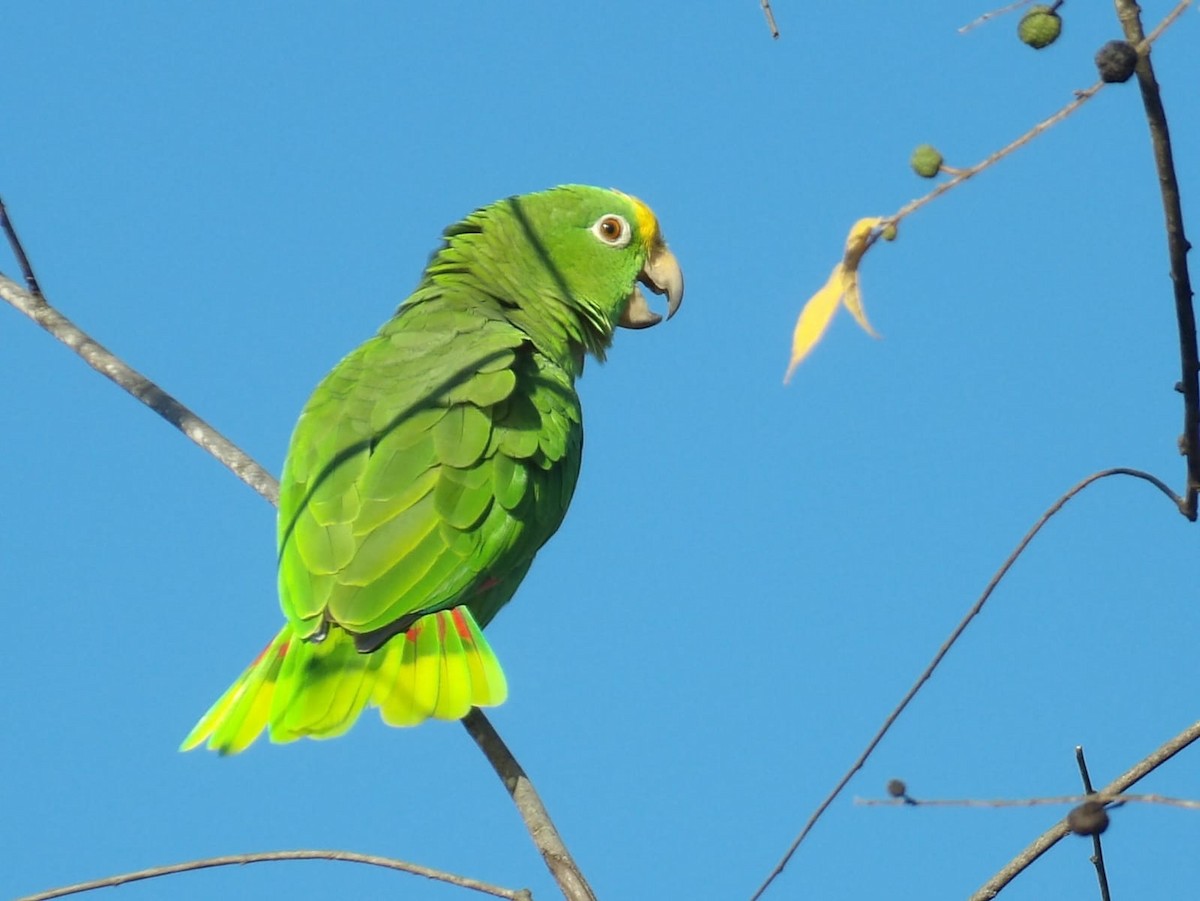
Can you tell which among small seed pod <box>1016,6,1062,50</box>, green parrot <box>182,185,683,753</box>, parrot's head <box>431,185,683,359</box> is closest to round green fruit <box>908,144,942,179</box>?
small seed pod <box>1016,6,1062,50</box>

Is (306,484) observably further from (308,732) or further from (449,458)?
(308,732)

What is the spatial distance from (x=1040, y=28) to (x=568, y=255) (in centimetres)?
302

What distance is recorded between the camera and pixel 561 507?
3.89 metres

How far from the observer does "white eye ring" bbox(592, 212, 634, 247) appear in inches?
187

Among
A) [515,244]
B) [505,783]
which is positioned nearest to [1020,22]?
[505,783]

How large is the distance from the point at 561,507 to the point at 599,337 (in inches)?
39.6

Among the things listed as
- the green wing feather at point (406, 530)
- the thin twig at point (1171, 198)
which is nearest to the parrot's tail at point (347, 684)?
the green wing feather at point (406, 530)

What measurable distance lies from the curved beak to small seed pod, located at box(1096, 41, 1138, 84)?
11.8ft

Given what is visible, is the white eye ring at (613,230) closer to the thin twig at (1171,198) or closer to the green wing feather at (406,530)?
the green wing feather at (406,530)

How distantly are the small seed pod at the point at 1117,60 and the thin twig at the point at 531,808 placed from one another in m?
1.55

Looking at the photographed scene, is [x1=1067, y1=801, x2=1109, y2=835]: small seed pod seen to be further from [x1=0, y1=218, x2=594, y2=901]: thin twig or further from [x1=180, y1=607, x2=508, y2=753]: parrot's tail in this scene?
[x1=0, y1=218, x2=594, y2=901]: thin twig

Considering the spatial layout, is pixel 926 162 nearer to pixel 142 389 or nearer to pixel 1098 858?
pixel 1098 858

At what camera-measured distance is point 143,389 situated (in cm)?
361

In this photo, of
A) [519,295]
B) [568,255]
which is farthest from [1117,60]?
[568,255]
